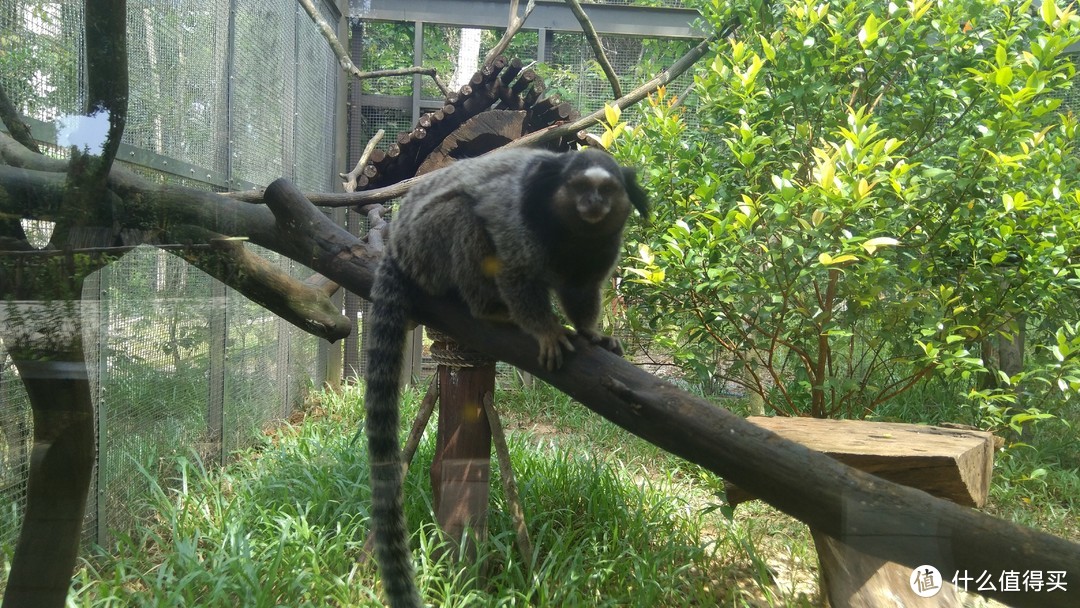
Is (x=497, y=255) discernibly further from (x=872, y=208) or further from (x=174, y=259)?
(x=872, y=208)

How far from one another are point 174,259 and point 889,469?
3.20 metres

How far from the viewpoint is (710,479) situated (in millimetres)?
4082

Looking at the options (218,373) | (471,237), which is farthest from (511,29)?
(218,373)

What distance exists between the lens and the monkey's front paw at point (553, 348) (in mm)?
2240

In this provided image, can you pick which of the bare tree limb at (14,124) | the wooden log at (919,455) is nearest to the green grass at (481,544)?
the wooden log at (919,455)

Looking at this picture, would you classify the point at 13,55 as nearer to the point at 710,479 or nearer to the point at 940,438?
the point at 940,438

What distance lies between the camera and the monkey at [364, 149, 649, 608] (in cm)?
251

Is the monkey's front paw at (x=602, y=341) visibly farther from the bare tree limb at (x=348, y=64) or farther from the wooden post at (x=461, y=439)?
the bare tree limb at (x=348, y=64)

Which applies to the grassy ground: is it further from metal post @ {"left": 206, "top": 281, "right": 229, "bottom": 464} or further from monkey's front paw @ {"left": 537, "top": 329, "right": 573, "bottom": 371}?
monkey's front paw @ {"left": 537, "top": 329, "right": 573, "bottom": 371}

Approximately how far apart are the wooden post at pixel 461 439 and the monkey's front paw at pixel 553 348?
1050 mm

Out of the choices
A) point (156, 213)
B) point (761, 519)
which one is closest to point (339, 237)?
point (156, 213)

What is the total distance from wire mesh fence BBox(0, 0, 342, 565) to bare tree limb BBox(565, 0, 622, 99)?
2.12 metres

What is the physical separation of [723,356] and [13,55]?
3595 millimetres

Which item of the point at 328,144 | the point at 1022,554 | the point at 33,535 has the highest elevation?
the point at 328,144
